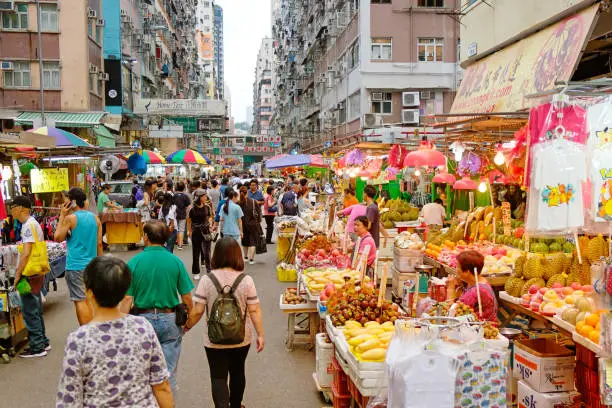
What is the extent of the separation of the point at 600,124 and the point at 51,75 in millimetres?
25605

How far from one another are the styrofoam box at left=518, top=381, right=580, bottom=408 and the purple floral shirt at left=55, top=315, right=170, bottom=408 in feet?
11.1

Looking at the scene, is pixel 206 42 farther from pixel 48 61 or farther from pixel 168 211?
pixel 168 211

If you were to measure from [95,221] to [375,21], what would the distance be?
24.8 m

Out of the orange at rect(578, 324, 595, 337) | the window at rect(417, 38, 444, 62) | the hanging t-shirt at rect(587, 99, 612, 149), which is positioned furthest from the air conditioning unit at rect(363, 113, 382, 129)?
the hanging t-shirt at rect(587, 99, 612, 149)

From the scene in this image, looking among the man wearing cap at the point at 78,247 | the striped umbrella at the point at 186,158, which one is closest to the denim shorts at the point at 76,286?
the man wearing cap at the point at 78,247

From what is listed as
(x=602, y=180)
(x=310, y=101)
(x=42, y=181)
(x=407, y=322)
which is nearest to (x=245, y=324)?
(x=407, y=322)

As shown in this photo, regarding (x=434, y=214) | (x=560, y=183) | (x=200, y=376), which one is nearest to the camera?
(x=560, y=183)

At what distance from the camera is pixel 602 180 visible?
424 cm

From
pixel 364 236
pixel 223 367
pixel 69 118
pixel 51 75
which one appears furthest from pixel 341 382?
pixel 51 75

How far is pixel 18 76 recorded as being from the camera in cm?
2533

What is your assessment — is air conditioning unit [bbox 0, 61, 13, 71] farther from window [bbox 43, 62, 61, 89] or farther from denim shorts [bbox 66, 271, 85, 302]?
denim shorts [bbox 66, 271, 85, 302]

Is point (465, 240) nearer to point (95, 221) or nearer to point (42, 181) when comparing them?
point (95, 221)

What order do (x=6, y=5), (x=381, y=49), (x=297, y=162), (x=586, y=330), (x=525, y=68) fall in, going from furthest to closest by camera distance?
(x=381, y=49), (x=6, y=5), (x=297, y=162), (x=525, y=68), (x=586, y=330)

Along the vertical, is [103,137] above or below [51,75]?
below
